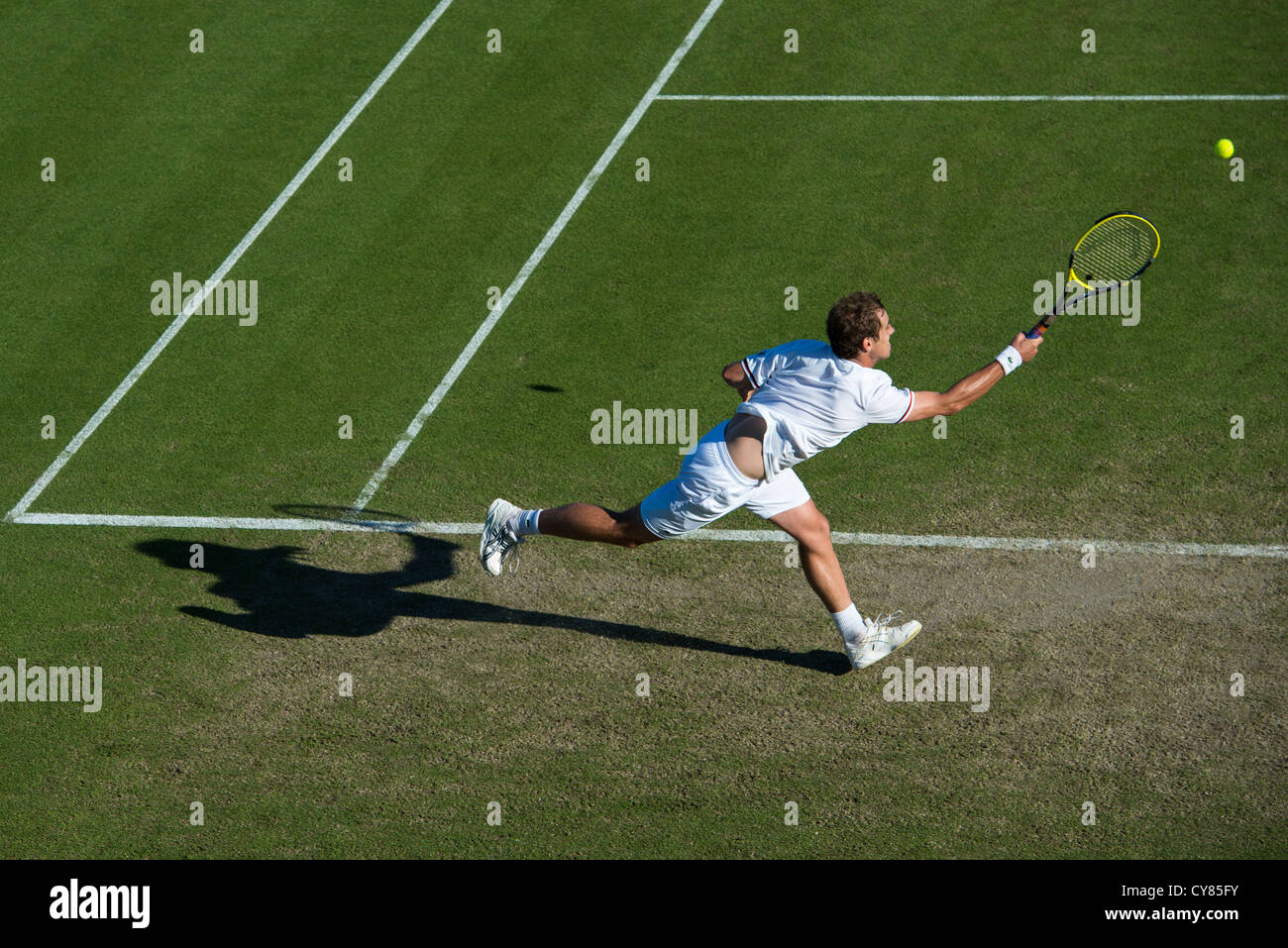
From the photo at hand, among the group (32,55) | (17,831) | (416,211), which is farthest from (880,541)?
(32,55)

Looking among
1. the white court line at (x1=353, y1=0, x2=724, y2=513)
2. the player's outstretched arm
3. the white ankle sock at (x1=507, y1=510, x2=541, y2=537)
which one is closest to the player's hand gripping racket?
the player's outstretched arm

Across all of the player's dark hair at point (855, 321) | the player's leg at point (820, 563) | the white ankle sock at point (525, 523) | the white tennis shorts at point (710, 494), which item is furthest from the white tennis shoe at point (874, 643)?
the white ankle sock at point (525, 523)

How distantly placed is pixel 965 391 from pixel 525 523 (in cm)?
273

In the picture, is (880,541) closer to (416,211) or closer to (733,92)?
(416,211)

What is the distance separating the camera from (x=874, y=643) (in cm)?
823

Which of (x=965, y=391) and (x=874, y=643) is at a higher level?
(x=965, y=391)

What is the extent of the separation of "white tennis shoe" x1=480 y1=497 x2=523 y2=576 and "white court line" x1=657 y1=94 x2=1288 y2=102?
7.72 m

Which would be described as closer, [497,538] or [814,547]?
[814,547]

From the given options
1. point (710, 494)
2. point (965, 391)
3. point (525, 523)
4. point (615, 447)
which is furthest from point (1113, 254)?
point (525, 523)

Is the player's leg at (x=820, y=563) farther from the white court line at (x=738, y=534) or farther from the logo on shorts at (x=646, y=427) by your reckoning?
the logo on shorts at (x=646, y=427)

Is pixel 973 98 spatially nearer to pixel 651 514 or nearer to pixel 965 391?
pixel 965 391

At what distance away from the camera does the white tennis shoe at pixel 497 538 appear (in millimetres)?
8875

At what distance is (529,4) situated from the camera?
17.0 m

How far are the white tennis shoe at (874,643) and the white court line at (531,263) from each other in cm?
370
